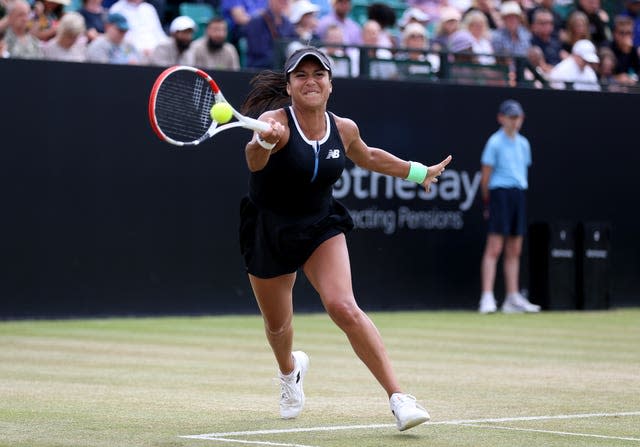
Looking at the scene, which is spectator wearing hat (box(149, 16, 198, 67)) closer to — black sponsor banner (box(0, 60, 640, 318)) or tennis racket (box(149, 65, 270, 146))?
black sponsor banner (box(0, 60, 640, 318))

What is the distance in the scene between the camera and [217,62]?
15797 mm

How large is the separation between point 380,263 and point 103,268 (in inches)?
139

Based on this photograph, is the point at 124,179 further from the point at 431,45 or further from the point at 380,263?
the point at 431,45

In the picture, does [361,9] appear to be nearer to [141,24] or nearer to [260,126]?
[141,24]

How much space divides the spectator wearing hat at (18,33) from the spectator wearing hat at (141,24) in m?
1.95

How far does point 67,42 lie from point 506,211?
5.56 m

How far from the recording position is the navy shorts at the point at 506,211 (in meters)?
16.6

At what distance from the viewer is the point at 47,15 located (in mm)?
15594

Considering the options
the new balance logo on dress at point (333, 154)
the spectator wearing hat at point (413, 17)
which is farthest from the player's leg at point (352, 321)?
the spectator wearing hat at point (413, 17)

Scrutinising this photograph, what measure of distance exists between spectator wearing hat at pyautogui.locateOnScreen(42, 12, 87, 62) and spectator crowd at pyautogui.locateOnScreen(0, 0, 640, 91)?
12mm

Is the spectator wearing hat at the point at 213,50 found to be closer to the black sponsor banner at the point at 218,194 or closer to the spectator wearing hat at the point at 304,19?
the black sponsor banner at the point at 218,194

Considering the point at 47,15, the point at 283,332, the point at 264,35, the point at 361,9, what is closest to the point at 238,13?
the point at 264,35

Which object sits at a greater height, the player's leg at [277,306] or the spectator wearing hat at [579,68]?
the spectator wearing hat at [579,68]

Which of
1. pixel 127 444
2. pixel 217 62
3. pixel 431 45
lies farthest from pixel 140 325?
pixel 127 444
